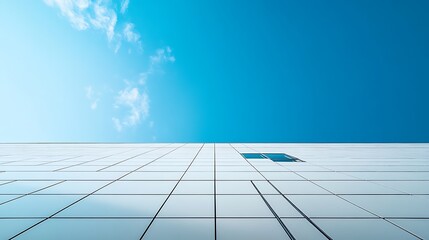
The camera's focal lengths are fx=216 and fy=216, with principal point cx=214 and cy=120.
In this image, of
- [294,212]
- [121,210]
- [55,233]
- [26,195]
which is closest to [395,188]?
[294,212]

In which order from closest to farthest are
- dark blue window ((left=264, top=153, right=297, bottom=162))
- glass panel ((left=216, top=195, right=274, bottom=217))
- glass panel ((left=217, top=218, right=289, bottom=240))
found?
glass panel ((left=217, top=218, right=289, bottom=240)) → glass panel ((left=216, top=195, right=274, bottom=217)) → dark blue window ((left=264, top=153, right=297, bottom=162))

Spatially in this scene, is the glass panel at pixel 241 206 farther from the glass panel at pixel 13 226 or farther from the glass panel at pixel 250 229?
the glass panel at pixel 13 226

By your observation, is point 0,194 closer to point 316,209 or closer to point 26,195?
point 26,195

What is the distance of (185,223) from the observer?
128 cm

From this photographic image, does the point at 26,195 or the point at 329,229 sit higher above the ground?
the point at 26,195

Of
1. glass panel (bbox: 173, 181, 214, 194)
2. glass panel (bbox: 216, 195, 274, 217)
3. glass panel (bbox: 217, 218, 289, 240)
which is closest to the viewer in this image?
glass panel (bbox: 217, 218, 289, 240)

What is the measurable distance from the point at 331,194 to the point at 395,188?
718mm

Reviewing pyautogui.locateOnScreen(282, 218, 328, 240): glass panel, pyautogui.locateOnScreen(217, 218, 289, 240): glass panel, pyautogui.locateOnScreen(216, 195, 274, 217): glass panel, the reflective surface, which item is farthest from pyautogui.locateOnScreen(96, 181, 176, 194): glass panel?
pyautogui.locateOnScreen(282, 218, 328, 240): glass panel

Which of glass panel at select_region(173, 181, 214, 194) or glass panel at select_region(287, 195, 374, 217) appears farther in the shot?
glass panel at select_region(173, 181, 214, 194)

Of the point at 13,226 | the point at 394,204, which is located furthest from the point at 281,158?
the point at 13,226

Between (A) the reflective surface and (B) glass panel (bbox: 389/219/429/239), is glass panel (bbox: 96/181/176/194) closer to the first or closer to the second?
(A) the reflective surface

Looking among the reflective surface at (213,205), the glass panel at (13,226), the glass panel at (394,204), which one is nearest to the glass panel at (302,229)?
the reflective surface at (213,205)

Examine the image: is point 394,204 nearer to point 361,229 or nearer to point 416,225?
point 416,225

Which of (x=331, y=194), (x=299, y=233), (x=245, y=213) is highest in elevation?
(x=331, y=194)
